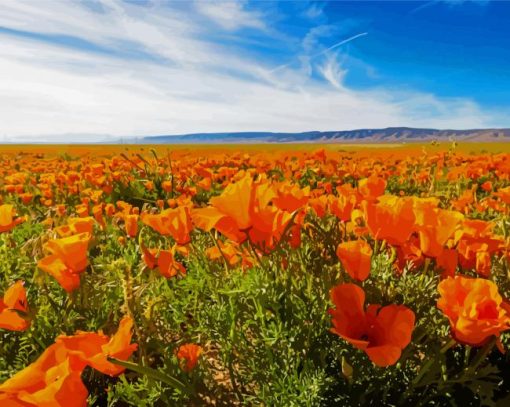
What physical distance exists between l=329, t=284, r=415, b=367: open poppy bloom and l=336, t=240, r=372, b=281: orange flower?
13 cm

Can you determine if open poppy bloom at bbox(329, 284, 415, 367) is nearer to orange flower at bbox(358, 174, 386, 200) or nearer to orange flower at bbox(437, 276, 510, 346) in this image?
orange flower at bbox(437, 276, 510, 346)

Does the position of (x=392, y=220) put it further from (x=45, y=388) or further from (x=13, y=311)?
(x=13, y=311)

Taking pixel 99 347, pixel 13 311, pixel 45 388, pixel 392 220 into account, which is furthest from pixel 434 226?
pixel 13 311

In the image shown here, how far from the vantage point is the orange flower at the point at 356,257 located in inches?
51.8

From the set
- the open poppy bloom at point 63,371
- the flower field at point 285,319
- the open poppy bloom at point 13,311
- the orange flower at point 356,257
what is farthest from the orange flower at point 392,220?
the open poppy bloom at point 13,311

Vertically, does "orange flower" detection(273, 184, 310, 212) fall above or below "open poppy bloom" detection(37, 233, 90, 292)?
above

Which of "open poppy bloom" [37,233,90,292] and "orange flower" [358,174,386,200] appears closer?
"open poppy bloom" [37,233,90,292]

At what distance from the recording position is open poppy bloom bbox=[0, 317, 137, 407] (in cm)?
94

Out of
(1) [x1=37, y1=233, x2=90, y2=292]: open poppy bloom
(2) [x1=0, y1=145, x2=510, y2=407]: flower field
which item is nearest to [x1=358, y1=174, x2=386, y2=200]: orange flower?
(2) [x1=0, y1=145, x2=510, y2=407]: flower field

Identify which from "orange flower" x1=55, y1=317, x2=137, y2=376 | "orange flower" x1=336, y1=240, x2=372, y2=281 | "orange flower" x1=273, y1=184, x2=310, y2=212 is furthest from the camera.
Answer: "orange flower" x1=273, y1=184, x2=310, y2=212

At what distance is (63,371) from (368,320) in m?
0.78

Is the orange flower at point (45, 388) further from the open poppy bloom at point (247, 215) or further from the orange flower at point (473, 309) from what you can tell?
the orange flower at point (473, 309)

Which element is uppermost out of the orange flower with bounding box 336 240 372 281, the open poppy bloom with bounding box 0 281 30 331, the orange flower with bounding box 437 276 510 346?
the orange flower with bounding box 336 240 372 281

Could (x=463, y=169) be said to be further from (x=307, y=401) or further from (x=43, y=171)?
(x=43, y=171)
